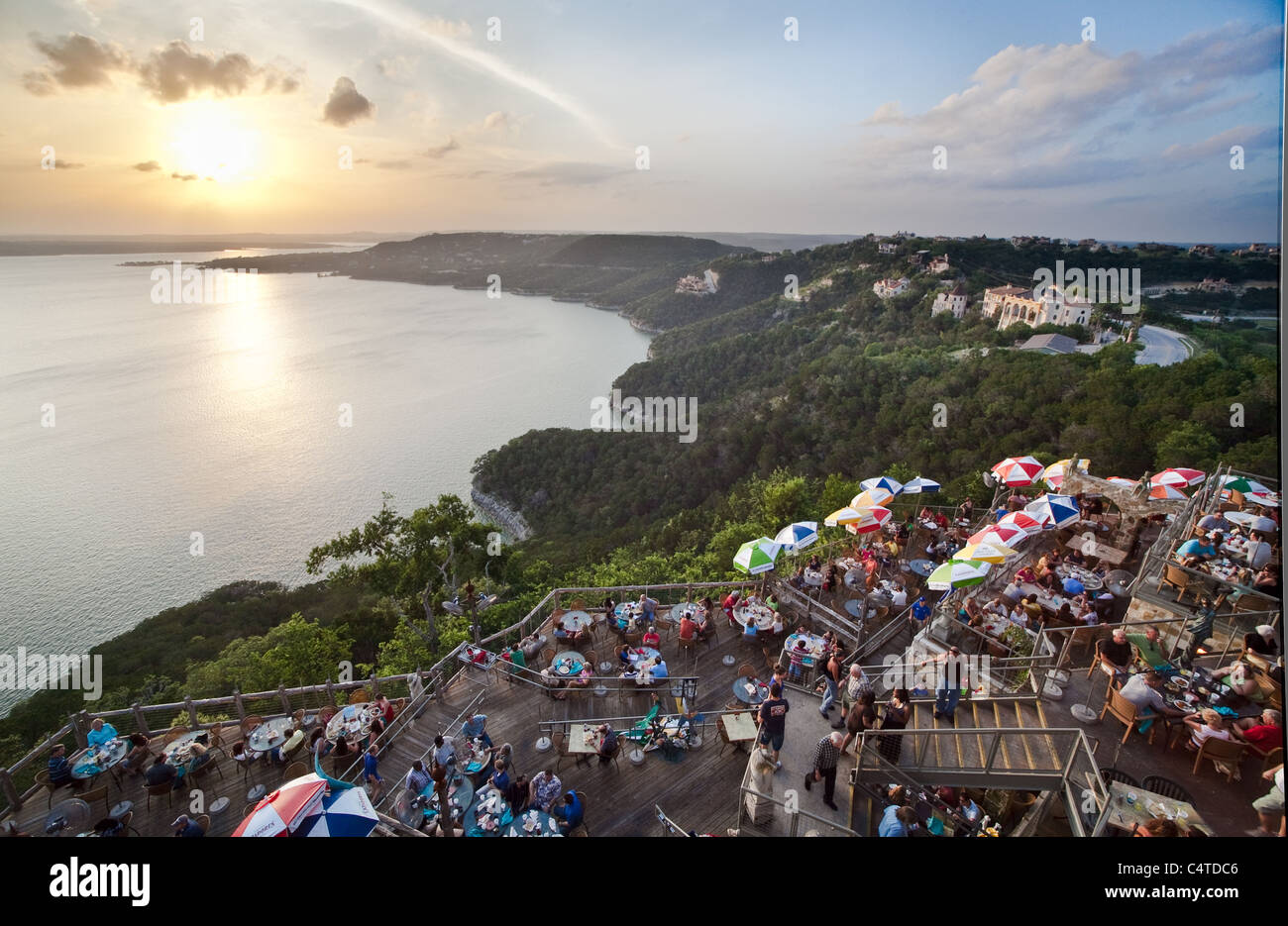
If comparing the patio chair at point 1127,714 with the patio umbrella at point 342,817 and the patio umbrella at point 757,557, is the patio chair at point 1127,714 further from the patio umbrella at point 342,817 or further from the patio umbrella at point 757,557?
the patio umbrella at point 342,817

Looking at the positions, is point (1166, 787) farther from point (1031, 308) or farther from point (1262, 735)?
point (1031, 308)

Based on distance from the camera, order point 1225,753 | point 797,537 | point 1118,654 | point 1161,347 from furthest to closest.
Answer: point 1161,347 → point 797,537 → point 1118,654 → point 1225,753

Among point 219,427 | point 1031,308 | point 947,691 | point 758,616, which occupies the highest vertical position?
point 1031,308

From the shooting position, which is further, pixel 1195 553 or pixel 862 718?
pixel 1195 553

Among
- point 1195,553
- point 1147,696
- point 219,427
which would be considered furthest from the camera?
point 219,427

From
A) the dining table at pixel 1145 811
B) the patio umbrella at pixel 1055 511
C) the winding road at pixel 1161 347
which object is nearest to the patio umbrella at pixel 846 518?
the patio umbrella at pixel 1055 511

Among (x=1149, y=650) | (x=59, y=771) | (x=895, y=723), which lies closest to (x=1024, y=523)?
(x=1149, y=650)

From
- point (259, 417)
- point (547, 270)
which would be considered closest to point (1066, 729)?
point (259, 417)

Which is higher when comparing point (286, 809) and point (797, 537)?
point (797, 537)
